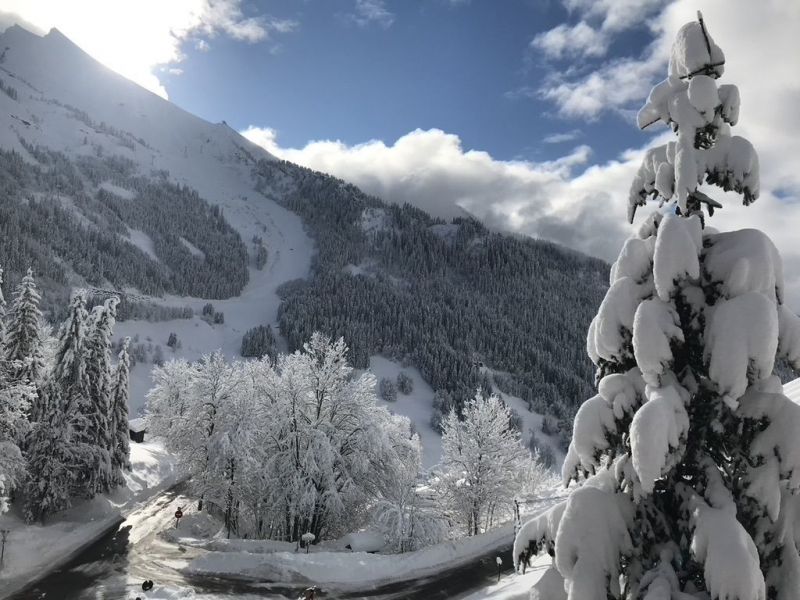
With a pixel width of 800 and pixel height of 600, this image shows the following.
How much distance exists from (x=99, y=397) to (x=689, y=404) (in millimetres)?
43400

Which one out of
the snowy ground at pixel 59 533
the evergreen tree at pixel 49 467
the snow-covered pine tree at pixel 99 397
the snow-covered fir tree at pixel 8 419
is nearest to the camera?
the snow-covered fir tree at pixel 8 419

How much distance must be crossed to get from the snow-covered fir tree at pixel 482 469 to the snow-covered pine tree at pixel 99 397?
27577 millimetres

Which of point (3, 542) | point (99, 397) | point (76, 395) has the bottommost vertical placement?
point (3, 542)

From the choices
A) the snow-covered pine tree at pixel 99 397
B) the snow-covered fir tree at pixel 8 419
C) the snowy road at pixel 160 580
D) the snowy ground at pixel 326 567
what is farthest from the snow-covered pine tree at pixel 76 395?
the snowy ground at pixel 326 567

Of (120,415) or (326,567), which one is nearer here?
(326,567)

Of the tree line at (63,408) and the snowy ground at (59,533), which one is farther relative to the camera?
the tree line at (63,408)

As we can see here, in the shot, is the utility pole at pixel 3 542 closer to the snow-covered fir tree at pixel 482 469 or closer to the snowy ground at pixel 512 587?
the snowy ground at pixel 512 587

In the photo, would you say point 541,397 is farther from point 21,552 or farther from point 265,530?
point 21,552

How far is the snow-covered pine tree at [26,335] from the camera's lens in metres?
36.4

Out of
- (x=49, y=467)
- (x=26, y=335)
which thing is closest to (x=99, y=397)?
(x=49, y=467)

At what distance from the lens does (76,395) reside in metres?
37.9

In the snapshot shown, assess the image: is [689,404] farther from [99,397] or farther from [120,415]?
[120,415]

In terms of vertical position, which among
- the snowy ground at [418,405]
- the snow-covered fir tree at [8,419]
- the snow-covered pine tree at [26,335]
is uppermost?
the snow-covered pine tree at [26,335]

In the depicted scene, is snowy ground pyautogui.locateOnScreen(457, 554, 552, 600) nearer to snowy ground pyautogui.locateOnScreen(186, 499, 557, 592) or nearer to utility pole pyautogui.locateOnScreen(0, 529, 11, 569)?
snowy ground pyautogui.locateOnScreen(186, 499, 557, 592)
